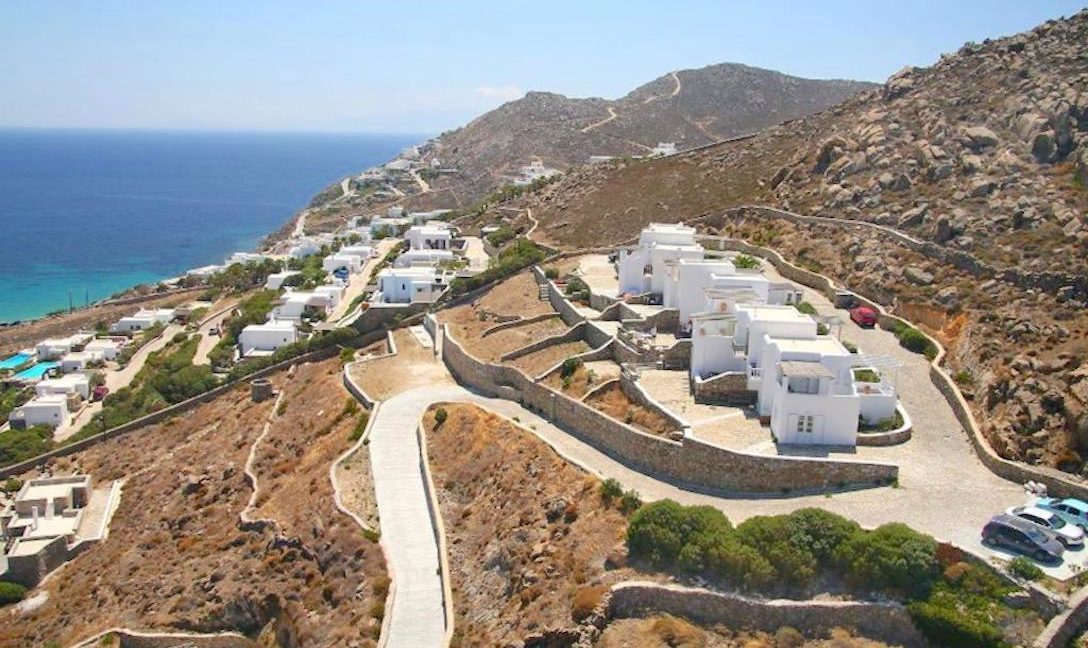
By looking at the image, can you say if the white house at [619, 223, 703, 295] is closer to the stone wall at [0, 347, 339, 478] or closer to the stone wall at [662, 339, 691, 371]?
the stone wall at [662, 339, 691, 371]

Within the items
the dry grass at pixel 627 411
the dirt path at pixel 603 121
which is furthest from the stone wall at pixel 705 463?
the dirt path at pixel 603 121

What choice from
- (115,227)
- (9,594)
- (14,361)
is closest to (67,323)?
(14,361)

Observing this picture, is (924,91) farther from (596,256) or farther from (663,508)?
(663,508)

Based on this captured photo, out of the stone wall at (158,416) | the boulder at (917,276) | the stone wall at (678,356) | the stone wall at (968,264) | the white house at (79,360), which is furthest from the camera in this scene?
the white house at (79,360)

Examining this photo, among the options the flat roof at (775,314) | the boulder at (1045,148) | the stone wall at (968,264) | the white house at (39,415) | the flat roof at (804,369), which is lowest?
the white house at (39,415)

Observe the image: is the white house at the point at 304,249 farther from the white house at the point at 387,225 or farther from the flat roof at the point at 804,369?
the flat roof at the point at 804,369

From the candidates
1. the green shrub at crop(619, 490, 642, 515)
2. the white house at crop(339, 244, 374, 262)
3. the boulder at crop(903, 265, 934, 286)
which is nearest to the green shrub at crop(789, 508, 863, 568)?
the green shrub at crop(619, 490, 642, 515)

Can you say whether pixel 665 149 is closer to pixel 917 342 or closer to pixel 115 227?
pixel 917 342
